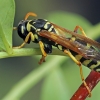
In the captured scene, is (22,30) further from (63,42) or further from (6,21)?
(6,21)

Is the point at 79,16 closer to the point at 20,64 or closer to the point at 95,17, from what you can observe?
the point at 95,17

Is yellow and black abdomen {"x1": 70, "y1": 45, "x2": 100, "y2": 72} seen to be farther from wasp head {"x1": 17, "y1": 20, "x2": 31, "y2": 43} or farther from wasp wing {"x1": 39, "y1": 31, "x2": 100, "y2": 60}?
wasp head {"x1": 17, "y1": 20, "x2": 31, "y2": 43}

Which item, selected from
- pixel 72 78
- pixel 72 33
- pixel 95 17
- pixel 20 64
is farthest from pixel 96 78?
pixel 95 17

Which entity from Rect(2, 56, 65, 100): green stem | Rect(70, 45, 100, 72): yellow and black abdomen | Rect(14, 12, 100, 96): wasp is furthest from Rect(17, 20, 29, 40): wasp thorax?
Rect(2, 56, 65, 100): green stem

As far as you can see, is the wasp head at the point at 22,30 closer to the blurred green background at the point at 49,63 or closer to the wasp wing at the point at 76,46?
the wasp wing at the point at 76,46

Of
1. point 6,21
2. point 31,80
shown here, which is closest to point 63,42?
point 6,21

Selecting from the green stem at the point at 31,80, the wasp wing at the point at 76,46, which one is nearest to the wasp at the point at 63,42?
the wasp wing at the point at 76,46

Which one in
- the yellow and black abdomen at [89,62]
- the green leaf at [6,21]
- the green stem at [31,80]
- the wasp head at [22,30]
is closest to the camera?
the green leaf at [6,21]
